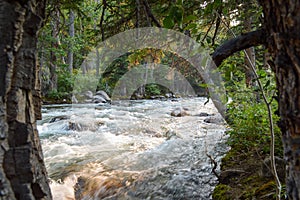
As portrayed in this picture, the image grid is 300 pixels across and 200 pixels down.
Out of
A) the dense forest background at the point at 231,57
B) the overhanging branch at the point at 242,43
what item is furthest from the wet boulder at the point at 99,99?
the overhanging branch at the point at 242,43

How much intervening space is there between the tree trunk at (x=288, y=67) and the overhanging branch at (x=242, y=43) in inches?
1.9

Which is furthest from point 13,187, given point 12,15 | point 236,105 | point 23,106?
point 236,105

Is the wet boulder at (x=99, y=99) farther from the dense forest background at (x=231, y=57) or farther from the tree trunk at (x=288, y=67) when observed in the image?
the tree trunk at (x=288, y=67)

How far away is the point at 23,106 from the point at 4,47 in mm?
226

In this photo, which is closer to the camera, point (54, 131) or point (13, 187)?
point (13, 187)

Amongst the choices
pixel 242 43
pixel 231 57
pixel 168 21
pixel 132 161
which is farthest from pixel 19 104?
pixel 132 161

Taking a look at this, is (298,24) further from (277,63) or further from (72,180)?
(72,180)

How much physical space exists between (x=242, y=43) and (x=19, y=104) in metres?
0.87

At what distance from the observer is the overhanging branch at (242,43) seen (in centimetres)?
92

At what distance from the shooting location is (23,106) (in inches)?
38.1

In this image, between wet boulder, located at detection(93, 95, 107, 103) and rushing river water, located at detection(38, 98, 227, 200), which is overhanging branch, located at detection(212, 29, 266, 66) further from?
wet boulder, located at detection(93, 95, 107, 103)

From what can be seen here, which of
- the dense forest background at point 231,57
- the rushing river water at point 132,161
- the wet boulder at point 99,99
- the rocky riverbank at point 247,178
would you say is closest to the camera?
the dense forest background at point 231,57

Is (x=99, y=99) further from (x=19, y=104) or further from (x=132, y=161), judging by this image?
(x=19, y=104)

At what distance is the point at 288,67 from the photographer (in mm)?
789
